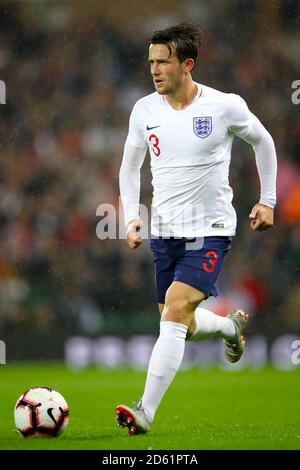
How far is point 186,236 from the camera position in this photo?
5.38 meters

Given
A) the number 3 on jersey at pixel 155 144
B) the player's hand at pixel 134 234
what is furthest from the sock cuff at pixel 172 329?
the number 3 on jersey at pixel 155 144

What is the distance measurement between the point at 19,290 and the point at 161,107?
24.1 feet

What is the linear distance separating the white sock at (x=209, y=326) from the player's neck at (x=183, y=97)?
1228mm

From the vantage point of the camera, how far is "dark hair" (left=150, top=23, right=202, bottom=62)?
5.36m

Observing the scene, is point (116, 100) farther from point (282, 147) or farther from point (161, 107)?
point (161, 107)

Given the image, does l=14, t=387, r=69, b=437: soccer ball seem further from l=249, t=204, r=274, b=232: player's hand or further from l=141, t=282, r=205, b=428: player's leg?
l=249, t=204, r=274, b=232: player's hand

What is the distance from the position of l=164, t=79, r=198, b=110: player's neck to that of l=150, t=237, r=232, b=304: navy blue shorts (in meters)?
0.75

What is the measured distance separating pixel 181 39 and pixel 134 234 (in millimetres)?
1091

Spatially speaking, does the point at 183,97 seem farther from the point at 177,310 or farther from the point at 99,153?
the point at 99,153

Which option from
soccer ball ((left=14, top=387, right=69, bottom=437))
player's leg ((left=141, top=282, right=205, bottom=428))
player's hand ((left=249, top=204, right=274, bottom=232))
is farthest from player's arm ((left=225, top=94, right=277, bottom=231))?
soccer ball ((left=14, top=387, right=69, bottom=437))

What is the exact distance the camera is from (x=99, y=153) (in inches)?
521

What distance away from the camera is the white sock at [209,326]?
5840 mm

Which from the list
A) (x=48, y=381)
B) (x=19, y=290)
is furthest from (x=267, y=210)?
(x=19, y=290)

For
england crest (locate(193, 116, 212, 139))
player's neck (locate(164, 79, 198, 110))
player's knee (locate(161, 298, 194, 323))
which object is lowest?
player's knee (locate(161, 298, 194, 323))
